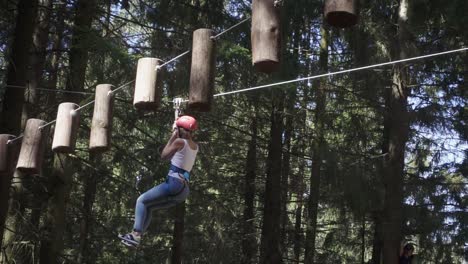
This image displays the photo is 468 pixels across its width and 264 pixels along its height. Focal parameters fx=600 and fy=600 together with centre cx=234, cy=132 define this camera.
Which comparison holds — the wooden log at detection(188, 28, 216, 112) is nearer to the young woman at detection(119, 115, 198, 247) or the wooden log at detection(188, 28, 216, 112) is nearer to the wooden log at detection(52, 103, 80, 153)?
the young woman at detection(119, 115, 198, 247)

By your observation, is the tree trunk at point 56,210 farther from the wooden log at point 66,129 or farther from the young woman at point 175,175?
the young woman at point 175,175

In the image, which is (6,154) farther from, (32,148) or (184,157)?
(184,157)

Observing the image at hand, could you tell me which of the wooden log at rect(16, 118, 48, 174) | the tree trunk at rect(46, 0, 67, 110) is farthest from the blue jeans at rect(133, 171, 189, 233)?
the tree trunk at rect(46, 0, 67, 110)

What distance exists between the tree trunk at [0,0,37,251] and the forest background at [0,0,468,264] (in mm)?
20

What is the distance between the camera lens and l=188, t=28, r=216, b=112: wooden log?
4328 millimetres

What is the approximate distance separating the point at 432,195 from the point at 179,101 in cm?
1092

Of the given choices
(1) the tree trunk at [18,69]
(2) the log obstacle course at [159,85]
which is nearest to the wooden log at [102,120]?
(2) the log obstacle course at [159,85]

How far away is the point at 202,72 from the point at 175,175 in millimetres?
1261

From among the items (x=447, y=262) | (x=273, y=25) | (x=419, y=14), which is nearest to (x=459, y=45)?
(x=419, y=14)

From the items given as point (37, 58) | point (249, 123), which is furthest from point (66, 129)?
point (249, 123)

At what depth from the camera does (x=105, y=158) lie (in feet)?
56.0

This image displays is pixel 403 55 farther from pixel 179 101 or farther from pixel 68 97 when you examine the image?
pixel 179 101

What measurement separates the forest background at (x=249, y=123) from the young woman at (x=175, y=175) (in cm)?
325

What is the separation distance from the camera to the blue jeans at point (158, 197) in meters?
5.27
